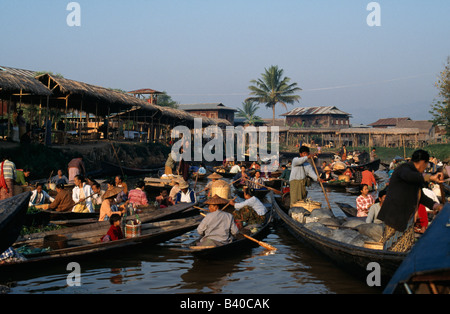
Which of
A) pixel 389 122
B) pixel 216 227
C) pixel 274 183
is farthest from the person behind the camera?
pixel 389 122

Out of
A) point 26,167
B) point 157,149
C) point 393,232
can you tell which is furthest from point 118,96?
point 393,232

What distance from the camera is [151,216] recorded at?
996cm

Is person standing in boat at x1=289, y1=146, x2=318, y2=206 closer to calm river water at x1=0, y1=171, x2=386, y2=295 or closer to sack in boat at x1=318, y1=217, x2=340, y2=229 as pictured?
sack in boat at x1=318, y1=217, x2=340, y2=229

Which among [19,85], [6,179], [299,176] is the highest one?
[19,85]

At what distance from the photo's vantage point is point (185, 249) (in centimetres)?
733

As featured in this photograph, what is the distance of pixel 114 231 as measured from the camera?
25.7 ft

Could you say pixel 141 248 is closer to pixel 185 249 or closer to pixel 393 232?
pixel 185 249

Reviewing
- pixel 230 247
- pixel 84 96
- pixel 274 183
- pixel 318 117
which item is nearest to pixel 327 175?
pixel 274 183

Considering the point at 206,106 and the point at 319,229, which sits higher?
the point at 206,106

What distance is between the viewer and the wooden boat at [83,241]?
6940mm

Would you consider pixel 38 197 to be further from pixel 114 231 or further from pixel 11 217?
pixel 11 217

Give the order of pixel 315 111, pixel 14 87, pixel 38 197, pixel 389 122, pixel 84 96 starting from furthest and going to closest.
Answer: pixel 389 122
pixel 315 111
pixel 84 96
pixel 14 87
pixel 38 197

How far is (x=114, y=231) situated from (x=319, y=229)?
3.68 metres

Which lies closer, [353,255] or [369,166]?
[353,255]
